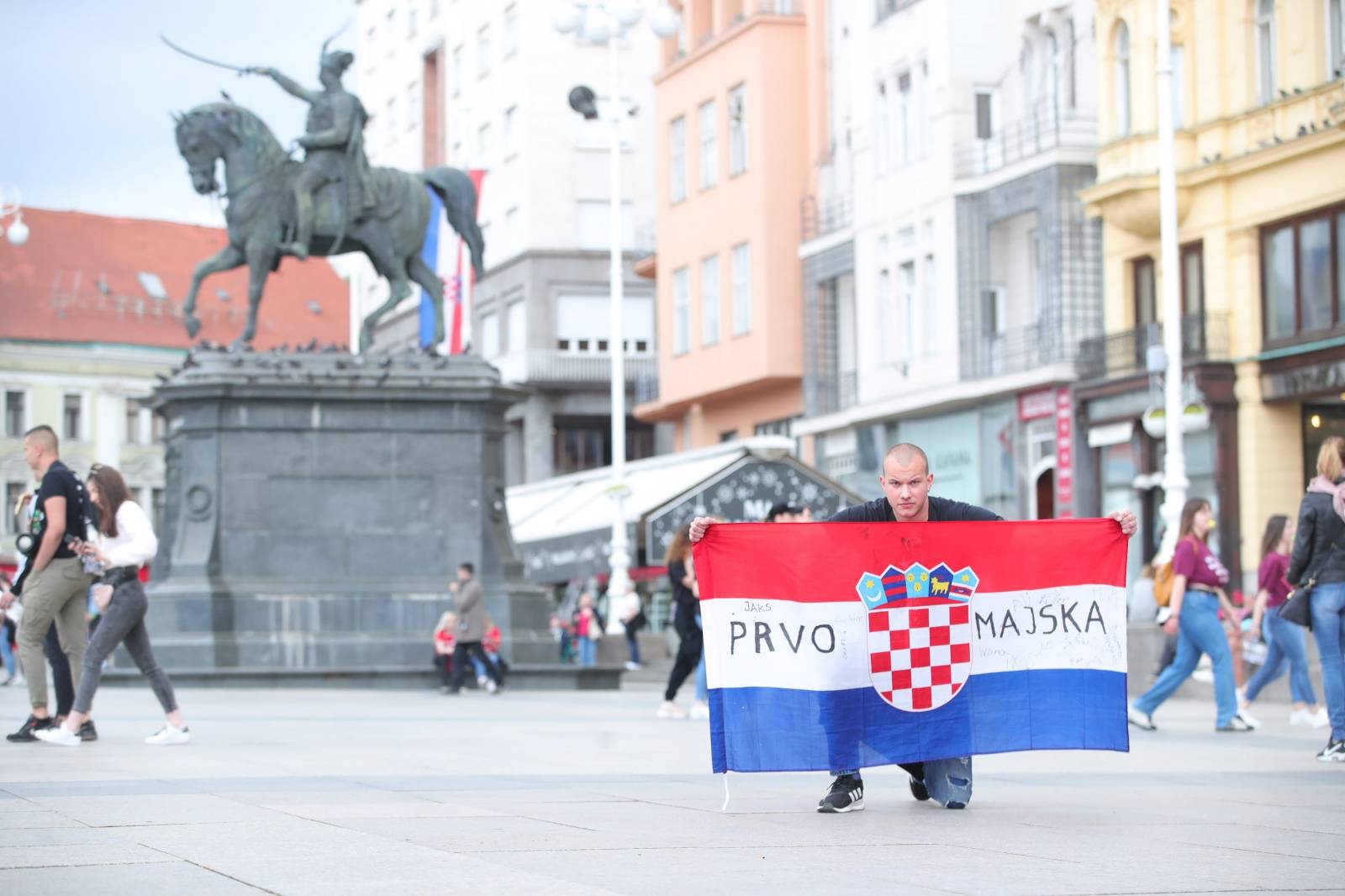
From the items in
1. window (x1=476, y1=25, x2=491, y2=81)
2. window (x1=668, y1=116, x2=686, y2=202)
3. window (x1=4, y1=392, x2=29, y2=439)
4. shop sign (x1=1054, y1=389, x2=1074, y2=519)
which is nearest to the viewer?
shop sign (x1=1054, y1=389, x2=1074, y2=519)

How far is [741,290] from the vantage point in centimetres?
5659

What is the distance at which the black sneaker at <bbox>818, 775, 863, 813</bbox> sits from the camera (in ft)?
32.0

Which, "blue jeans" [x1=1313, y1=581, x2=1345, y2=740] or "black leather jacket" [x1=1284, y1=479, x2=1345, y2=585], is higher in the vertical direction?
"black leather jacket" [x1=1284, y1=479, x2=1345, y2=585]

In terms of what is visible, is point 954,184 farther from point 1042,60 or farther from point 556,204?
point 556,204

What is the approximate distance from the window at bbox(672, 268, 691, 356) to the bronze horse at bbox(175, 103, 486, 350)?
28547 mm

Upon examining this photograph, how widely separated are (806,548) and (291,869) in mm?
3285

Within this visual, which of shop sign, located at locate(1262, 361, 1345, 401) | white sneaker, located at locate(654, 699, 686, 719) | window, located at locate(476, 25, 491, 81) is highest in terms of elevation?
window, located at locate(476, 25, 491, 81)

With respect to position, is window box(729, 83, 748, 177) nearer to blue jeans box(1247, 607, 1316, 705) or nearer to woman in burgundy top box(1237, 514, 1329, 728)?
blue jeans box(1247, 607, 1316, 705)

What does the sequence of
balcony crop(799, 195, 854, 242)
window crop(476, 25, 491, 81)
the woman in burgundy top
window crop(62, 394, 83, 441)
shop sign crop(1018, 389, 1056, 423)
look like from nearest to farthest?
the woman in burgundy top → shop sign crop(1018, 389, 1056, 423) → balcony crop(799, 195, 854, 242) → window crop(476, 25, 491, 81) → window crop(62, 394, 83, 441)

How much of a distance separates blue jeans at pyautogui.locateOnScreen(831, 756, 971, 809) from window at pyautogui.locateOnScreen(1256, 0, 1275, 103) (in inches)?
1262

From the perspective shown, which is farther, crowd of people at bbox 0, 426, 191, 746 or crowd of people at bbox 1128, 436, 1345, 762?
crowd of people at bbox 0, 426, 191, 746

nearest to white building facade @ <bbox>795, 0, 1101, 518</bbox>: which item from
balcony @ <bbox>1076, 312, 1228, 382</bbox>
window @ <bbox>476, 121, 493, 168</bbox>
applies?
balcony @ <bbox>1076, 312, 1228, 382</bbox>

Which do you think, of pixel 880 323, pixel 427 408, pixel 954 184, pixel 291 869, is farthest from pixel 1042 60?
pixel 291 869

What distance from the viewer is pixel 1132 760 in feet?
46.5
